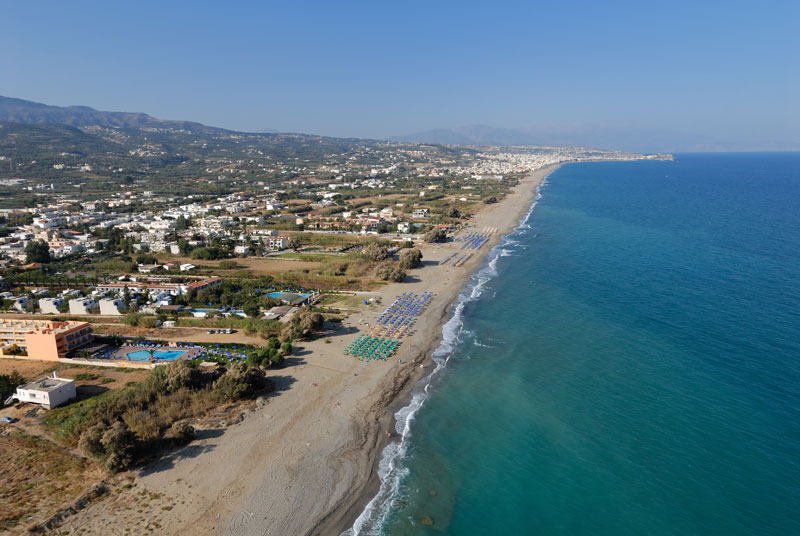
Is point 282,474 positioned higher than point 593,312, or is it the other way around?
point 593,312

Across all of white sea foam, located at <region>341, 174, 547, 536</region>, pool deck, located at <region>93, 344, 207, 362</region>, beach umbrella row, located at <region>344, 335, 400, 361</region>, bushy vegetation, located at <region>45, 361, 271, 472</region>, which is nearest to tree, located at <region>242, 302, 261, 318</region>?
pool deck, located at <region>93, 344, 207, 362</region>

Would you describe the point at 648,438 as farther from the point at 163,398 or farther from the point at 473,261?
the point at 473,261

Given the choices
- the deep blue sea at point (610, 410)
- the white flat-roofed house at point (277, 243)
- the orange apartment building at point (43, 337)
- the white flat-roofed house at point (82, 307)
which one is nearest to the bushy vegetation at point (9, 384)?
the orange apartment building at point (43, 337)

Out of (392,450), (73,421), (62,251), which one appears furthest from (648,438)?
(62,251)

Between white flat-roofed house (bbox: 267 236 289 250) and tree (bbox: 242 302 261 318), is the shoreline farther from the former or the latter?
white flat-roofed house (bbox: 267 236 289 250)

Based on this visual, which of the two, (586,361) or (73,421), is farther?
(586,361)

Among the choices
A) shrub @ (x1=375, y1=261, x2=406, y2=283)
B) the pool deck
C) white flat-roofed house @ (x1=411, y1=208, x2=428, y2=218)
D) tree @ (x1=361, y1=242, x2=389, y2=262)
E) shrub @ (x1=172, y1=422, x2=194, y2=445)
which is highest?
white flat-roofed house @ (x1=411, y1=208, x2=428, y2=218)

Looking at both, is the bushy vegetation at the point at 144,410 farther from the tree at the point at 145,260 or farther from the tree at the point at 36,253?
the tree at the point at 36,253
